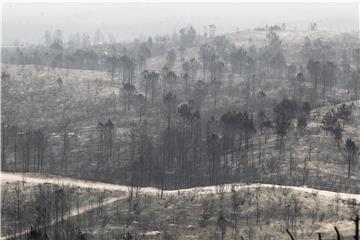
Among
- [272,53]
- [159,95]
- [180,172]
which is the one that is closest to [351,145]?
[180,172]

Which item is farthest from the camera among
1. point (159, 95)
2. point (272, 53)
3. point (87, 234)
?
point (272, 53)

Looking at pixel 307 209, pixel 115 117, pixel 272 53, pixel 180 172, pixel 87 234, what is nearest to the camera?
pixel 87 234

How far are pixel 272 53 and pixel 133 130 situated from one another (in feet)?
286

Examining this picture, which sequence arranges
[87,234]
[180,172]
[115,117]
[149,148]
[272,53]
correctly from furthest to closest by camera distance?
[272,53], [115,117], [149,148], [180,172], [87,234]

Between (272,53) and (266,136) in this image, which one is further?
(272,53)

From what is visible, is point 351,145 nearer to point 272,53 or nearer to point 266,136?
point 266,136

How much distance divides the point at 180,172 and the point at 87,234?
41.9m

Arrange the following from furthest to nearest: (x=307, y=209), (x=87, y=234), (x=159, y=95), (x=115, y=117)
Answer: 1. (x=159, y=95)
2. (x=115, y=117)
3. (x=307, y=209)
4. (x=87, y=234)

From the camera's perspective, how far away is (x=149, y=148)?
113 meters

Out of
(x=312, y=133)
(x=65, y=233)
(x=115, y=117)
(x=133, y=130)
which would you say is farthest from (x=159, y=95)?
(x=65, y=233)

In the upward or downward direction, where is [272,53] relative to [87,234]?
upward

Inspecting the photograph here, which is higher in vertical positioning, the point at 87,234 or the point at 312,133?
the point at 312,133

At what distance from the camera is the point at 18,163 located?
114 m

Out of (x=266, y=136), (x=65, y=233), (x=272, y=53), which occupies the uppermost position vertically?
(x=272, y=53)
